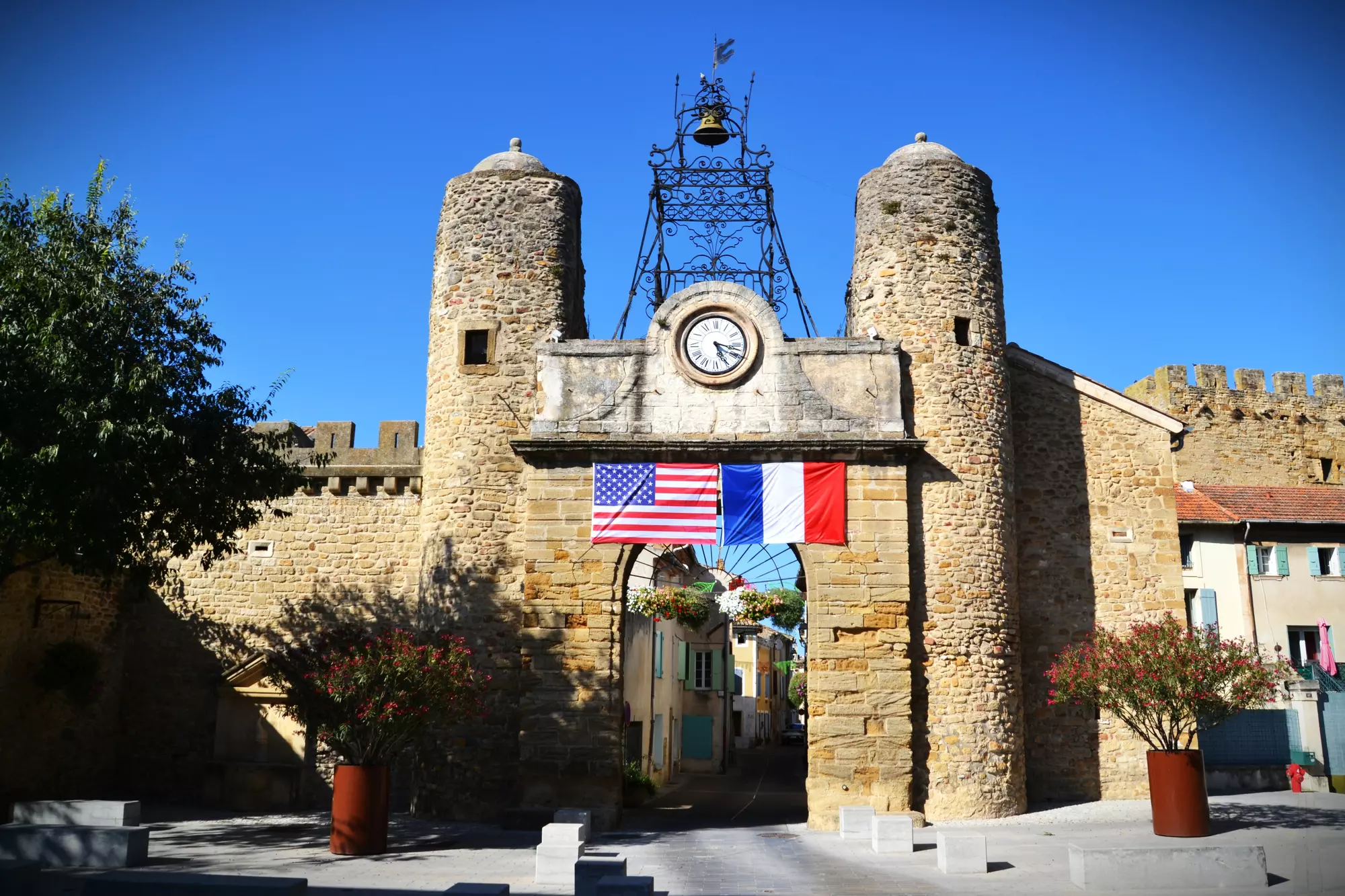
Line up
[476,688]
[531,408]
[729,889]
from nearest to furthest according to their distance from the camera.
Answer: [729,889]
[476,688]
[531,408]

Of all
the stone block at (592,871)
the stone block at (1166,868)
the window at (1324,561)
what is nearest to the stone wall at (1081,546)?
the stone block at (1166,868)

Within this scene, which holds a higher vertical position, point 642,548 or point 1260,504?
point 1260,504

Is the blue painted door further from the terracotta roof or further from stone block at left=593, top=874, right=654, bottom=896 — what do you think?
stone block at left=593, top=874, right=654, bottom=896

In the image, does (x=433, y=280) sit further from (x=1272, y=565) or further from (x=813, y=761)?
(x=1272, y=565)

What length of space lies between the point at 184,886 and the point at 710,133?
52.3 feet

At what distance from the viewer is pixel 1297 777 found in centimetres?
2111

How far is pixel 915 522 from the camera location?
17.9 m

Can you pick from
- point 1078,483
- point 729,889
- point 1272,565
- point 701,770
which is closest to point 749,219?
point 1078,483

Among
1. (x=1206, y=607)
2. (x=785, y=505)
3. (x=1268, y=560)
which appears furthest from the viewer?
(x=1268, y=560)

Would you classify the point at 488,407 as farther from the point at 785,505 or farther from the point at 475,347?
the point at 785,505

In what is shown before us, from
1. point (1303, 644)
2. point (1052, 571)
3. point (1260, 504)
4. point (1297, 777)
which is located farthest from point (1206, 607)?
point (1052, 571)

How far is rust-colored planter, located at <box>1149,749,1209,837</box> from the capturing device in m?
14.5

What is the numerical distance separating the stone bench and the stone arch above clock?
682 centimetres

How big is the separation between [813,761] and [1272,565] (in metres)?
14.5
